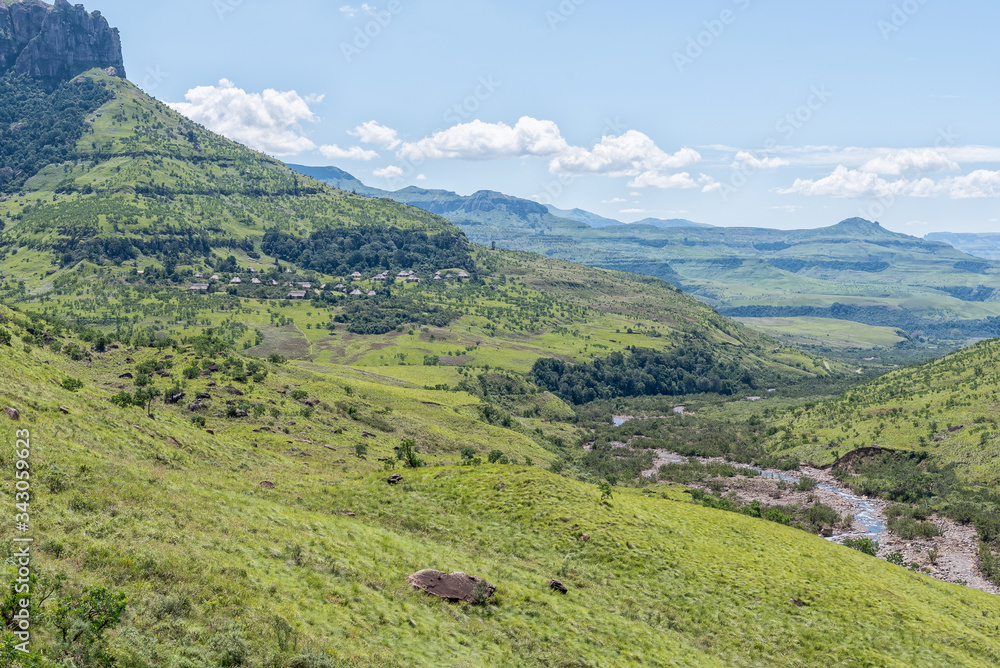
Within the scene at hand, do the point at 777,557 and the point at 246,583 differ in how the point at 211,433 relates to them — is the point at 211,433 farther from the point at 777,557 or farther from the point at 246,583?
the point at 777,557

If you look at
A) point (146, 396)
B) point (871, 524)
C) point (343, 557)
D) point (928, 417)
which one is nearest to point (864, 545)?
point (871, 524)

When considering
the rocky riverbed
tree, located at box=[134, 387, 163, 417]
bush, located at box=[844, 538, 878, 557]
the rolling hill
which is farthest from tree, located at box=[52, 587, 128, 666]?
the rocky riverbed

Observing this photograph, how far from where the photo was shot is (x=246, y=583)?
23438mm

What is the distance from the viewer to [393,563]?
31016 millimetres

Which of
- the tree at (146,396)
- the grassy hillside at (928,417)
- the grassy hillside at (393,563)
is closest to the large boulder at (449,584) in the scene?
the grassy hillside at (393,563)

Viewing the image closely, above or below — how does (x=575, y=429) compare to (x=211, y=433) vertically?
below

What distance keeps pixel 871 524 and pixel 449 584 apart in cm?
7248

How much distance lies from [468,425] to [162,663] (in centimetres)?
8050

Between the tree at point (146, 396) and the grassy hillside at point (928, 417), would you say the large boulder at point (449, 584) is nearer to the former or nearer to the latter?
the tree at point (146, 396)

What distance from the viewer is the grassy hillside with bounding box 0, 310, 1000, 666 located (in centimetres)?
2134

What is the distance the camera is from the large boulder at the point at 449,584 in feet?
94.8

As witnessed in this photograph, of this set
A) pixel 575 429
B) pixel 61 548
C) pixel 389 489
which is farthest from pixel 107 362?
pixel 575 429

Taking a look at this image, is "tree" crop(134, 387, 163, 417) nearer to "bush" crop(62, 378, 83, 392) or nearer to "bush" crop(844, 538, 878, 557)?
"bush" crop(62, 378, 83, 392)

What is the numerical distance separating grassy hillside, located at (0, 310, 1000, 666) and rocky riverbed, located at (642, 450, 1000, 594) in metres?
17.9
